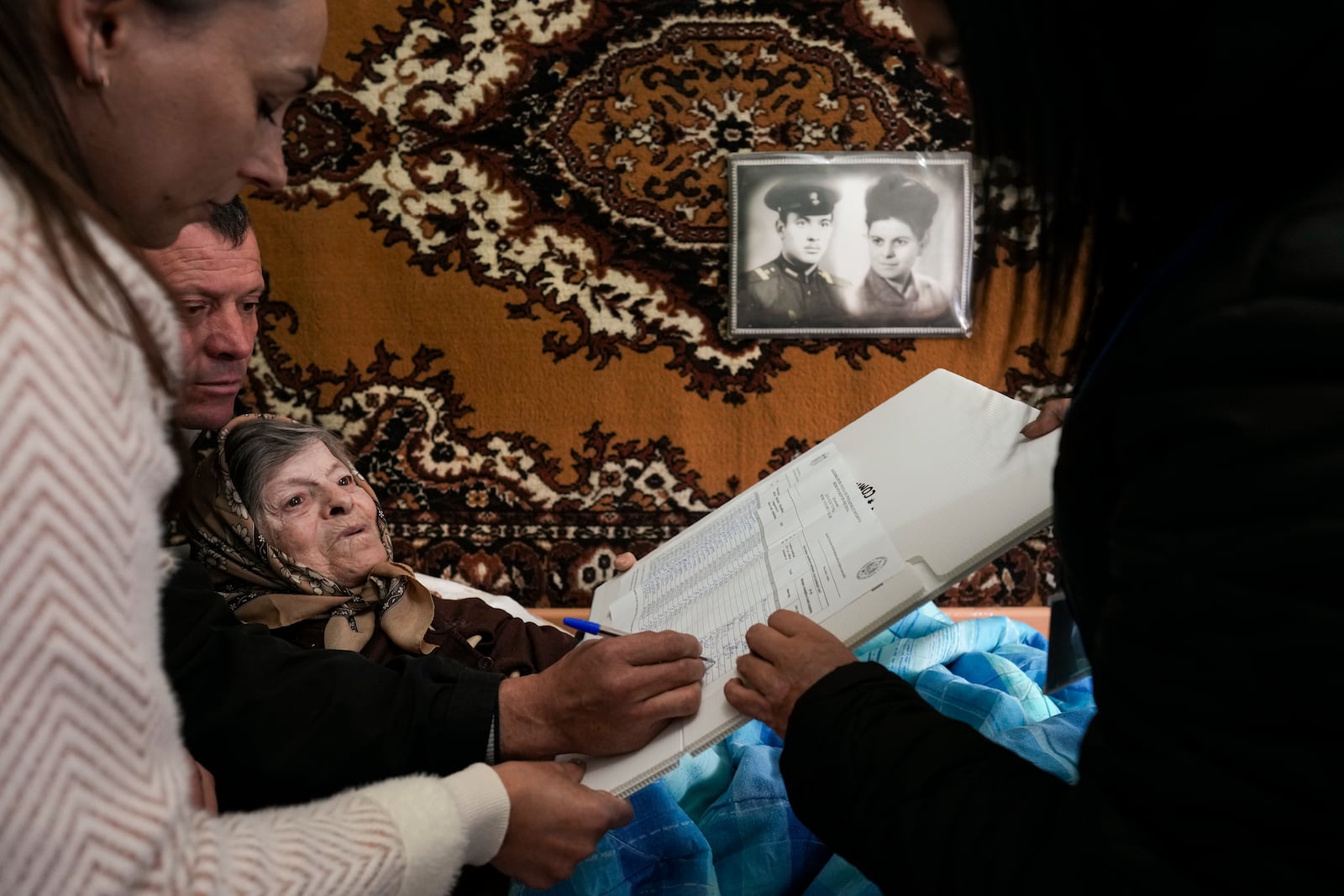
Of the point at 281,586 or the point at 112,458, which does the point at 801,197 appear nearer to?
the point at 281,586

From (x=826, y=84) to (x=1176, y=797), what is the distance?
195cm

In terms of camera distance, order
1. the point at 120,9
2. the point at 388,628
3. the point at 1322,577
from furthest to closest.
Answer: the point at 388,628 < the point at 120,9 < the point at 1322,577

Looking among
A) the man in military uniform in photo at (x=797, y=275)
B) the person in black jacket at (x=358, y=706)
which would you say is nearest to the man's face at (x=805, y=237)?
the man in military uniform in photo at (x=797, y=275)

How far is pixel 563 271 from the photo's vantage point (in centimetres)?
222

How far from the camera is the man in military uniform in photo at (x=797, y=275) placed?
2.21m

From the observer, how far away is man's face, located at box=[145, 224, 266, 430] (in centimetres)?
161

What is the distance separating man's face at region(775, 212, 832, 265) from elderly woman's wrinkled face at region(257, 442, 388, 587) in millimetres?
1062

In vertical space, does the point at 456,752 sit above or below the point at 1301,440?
below

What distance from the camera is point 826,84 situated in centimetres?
219

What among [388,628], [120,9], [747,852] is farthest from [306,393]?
[120,9]

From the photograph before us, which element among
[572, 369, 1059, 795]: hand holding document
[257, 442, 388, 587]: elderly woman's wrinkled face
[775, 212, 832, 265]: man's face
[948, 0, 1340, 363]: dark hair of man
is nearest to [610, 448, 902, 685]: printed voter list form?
[572, 369, 1059, 795]: hand holding document

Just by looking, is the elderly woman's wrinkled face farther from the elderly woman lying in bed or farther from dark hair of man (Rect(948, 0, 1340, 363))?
dark hair of man (Rect(948, 0, 1340, 363))

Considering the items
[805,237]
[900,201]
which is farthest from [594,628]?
[900,201]

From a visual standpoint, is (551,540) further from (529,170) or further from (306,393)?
(529,170)
